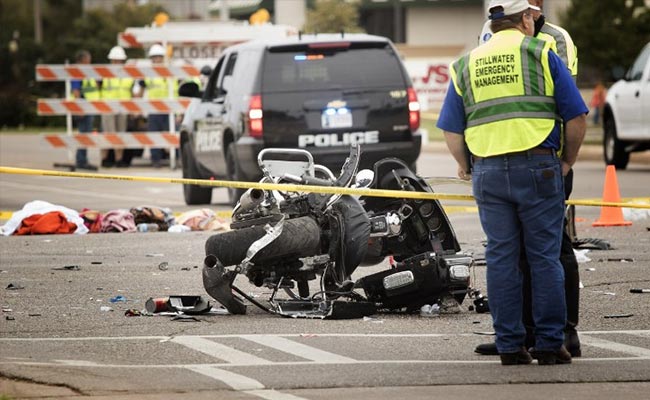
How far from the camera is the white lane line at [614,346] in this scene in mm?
8383

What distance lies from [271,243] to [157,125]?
2090cm

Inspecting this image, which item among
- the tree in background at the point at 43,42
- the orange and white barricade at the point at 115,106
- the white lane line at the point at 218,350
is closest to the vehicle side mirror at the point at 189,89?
the orange and white barricade at the point at 115,106

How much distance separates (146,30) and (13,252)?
21294 millimetres

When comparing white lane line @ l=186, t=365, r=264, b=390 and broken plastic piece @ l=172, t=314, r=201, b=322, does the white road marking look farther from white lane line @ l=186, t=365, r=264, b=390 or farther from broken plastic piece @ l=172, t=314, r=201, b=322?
broken plastic piece @ l=172, t=314, r=201, b=322

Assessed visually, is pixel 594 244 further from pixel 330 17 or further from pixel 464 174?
pixel 330 17

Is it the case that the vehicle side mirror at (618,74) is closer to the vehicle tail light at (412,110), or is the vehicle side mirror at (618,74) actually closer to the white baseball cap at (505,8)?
the vehicle tail light at (412,110)

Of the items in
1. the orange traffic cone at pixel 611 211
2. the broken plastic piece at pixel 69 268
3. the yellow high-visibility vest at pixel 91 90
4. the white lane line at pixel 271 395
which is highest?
the white lane line at pixel 271 395

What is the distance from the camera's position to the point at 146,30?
34750 mm

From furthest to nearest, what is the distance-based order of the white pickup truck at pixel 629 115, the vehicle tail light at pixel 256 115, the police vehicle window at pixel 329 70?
the white pickup truck at pixel 629 115
the police vehicle window at pixel 329 70
the vehicle tail light at pixel 256 115

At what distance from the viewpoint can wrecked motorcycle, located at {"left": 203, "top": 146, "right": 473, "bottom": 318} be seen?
31.7 feet

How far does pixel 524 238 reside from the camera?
26.8 feet

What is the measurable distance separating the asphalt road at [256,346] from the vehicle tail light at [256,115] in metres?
3.76

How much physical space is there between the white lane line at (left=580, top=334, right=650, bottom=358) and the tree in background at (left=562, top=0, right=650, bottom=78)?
4150cm

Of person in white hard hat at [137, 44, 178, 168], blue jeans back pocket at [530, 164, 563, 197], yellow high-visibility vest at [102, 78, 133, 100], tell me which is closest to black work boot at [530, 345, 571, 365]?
blue jeans back pocket at [530, 164, 563, 197]
